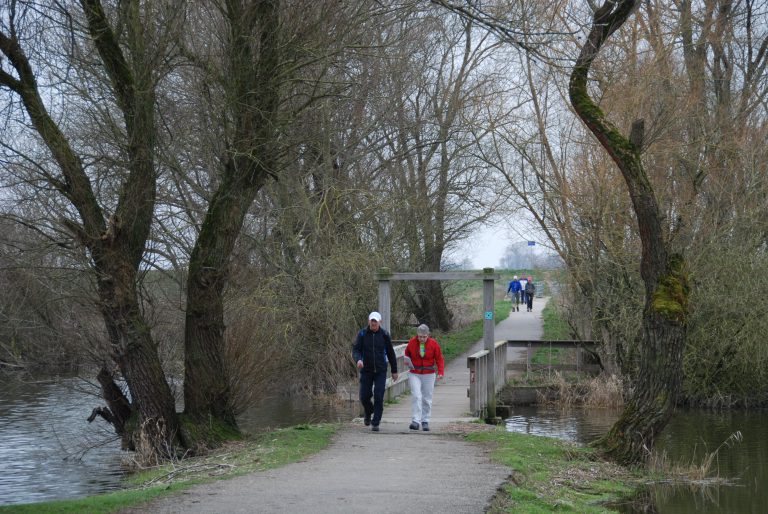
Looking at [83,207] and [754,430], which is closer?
[83,207]

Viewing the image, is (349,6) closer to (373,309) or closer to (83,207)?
(83,207)

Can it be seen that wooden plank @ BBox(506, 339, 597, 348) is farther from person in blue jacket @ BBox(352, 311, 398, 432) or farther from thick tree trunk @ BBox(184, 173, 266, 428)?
thick tree trunk @ BBox(184, 173, 266, 428)

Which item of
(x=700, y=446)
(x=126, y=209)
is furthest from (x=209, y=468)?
(x=700, y=446)

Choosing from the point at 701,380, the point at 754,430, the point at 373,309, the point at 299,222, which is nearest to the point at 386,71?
the point at 299,222

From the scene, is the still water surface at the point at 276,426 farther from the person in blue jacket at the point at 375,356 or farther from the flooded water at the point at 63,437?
the person in blue jacket at the point at 375,356

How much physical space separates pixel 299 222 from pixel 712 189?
1131 cm

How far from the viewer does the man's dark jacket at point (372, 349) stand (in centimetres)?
1669

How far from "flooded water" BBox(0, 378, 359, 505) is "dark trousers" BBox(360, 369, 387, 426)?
4.21 meters

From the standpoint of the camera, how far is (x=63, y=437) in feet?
73.2

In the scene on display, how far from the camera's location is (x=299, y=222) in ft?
98.0

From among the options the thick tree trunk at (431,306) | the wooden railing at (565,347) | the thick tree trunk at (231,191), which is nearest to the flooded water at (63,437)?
the thick tree trunk at (231,191)

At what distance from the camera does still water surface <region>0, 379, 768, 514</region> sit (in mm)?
15930

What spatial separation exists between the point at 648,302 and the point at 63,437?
12.9 metres

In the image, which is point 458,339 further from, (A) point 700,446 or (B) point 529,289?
(A) point 700,446
